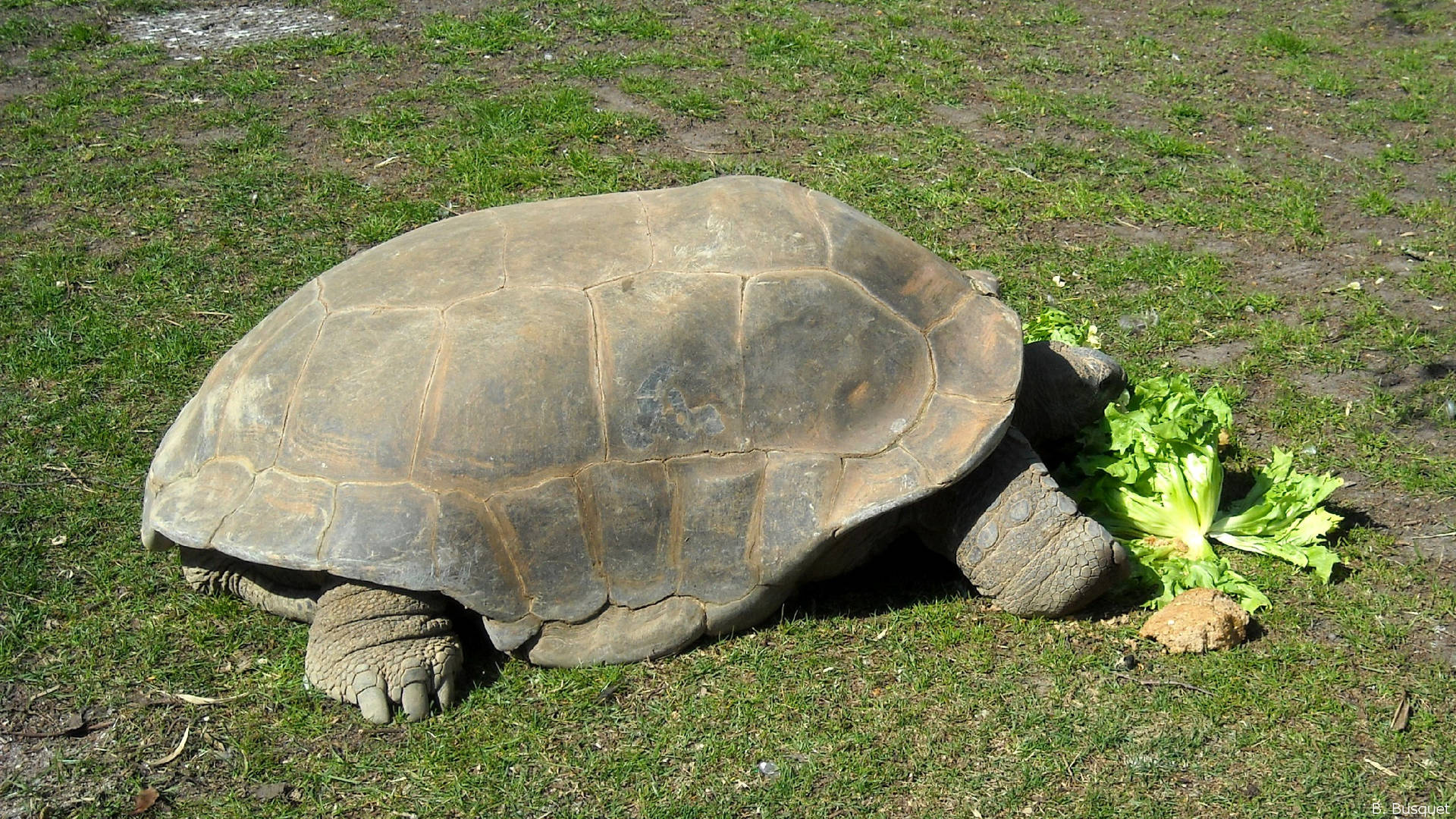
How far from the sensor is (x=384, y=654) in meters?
4.02

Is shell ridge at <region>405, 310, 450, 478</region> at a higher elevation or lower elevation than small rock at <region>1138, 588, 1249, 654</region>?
higher

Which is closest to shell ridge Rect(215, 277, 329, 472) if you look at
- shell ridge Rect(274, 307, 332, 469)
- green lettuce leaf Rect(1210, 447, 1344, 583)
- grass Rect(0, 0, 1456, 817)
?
shell ridge Rect(274, 307, 332, 469)

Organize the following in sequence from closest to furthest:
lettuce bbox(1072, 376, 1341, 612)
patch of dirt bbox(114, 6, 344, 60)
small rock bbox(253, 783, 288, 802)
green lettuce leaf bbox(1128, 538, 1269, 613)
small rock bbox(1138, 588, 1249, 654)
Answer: small rock bbox(253, 783, 288, 802) < small rock bbox(1138, 588, 1249, 654) < green lettuce leaf bbox(1128, 538, 1269, 613) < lettuce bbox(1072, 376, 1341, 612) < patch of dirt bbox(114, 6, 344, 60)

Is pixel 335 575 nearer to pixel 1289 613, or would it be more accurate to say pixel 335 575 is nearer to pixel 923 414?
pixel 923 414

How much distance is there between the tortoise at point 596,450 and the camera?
3971mm

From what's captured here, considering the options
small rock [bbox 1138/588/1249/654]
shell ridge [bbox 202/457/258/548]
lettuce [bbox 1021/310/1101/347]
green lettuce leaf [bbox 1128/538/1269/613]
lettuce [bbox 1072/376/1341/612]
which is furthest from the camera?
lettuce [bbox 1021/310/1101/347]

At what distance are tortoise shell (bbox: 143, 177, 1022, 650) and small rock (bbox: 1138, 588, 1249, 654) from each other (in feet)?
3.11

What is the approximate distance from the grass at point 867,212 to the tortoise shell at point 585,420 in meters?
0.50

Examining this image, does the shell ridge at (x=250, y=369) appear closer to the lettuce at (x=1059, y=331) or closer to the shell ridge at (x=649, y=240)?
the shell ridge at (x=649, y=240)

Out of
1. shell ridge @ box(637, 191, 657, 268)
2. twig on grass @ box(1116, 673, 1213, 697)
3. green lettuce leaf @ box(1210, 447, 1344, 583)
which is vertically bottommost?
twig on grass @ box(1116, 673, 1213, 697)

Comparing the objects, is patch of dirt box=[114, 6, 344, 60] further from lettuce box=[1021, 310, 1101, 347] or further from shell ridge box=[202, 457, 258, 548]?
lettuce box=[1021, 310, 1101, 347]

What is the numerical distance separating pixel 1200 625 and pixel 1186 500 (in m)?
0.65

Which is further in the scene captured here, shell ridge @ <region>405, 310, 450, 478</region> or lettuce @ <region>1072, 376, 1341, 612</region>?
lettuce @ <region>1072, 376, 1341, 612</region>

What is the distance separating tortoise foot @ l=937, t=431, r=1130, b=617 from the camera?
4.34 metres
